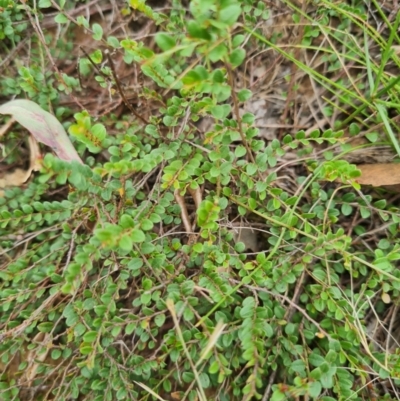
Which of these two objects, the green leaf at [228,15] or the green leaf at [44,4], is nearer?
the green leaf at [228,15]

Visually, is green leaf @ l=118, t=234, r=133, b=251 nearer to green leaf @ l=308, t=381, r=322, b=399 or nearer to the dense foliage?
the dense foliage

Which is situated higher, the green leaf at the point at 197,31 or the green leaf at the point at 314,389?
the green leaf at the point at 197,31

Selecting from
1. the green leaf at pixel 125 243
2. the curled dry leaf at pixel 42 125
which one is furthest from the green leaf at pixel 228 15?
the curled dry leaf at pixel 42 125

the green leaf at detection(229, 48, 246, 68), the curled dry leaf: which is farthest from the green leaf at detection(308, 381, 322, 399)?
the curled dry leaf

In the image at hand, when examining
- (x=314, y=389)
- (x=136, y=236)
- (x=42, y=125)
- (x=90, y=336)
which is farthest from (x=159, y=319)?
(x=42, y=125)

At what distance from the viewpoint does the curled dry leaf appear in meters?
1.68

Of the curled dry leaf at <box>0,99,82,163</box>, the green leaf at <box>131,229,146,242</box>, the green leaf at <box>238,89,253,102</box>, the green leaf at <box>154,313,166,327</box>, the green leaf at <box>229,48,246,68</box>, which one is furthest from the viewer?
the curled dry leaf at <box>0,99,82,163</box>

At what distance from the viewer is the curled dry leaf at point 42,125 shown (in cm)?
168

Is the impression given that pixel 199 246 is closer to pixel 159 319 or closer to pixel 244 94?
pixel 159 319

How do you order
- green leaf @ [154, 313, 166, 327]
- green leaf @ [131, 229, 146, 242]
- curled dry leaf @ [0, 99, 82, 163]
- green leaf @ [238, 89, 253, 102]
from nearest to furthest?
green leaf @ [131, 229, 146, 242]
green leaf @ [238, 89, 253, 102]
green leaf @ [154, 313, 166, 327]
curled dry leaf @ [0, 99, 82, 163]

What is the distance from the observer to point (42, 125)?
171 centimetres

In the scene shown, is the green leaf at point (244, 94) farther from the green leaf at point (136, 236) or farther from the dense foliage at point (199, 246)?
the green leaf at point (136, 236)

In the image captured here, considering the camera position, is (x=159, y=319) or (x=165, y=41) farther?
(x=159, y=319)

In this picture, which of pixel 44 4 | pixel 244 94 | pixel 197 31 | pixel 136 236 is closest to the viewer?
pixel 197 31
